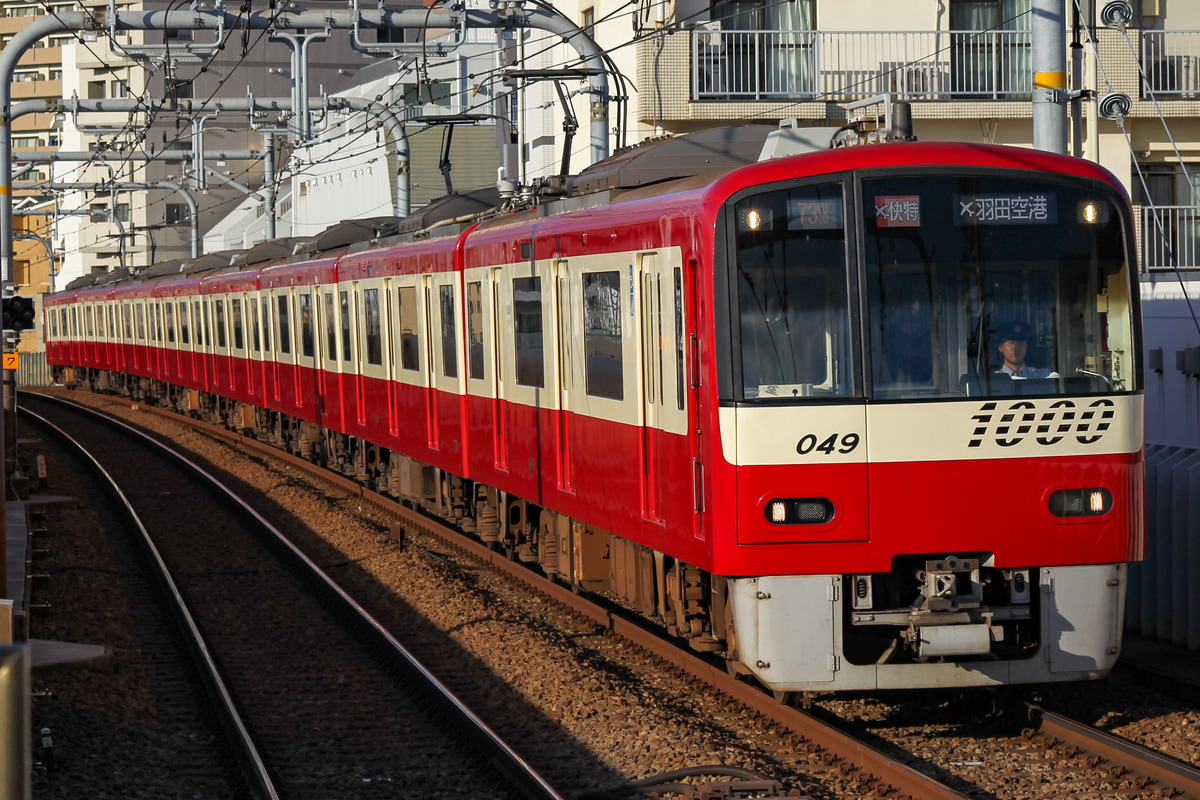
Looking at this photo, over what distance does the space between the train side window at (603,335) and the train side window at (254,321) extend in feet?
49.5

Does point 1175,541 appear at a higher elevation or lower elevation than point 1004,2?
lower

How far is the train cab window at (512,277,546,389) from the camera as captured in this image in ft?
33.9

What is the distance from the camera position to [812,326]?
22.6ft

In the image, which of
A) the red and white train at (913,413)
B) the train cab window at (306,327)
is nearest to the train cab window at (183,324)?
the train cab window at (306,327)

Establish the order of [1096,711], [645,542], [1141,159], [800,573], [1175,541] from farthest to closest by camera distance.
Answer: [1141,159] → [1175,541] → [645,542] → [1096,711] → [800,573]

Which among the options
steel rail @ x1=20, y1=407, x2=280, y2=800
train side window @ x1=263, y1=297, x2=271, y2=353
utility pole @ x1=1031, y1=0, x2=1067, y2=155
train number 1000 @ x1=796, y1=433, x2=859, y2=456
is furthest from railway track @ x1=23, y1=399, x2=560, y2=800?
train side window @ x1=263, y1=297, x2=271, y2=353

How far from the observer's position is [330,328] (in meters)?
18.5

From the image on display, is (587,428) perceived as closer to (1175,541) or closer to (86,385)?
(1175,541)

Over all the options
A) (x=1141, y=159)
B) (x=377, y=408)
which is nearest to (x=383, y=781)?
(x=377, y=408)

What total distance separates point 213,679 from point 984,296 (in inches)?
193

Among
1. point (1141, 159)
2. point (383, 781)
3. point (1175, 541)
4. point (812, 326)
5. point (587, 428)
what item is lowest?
point (383, 781)

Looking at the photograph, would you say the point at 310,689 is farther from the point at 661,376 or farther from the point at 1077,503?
the point at 1077,503

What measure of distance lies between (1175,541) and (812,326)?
11.1 ft

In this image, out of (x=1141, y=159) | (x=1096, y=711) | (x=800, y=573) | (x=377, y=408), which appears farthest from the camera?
(x=1141, y=159)
